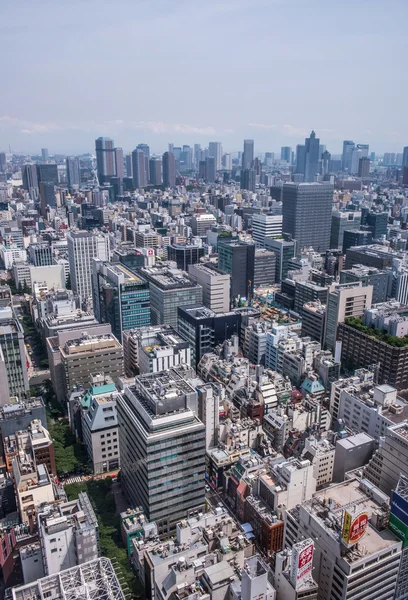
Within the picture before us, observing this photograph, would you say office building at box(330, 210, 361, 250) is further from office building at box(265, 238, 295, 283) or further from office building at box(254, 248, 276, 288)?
office building at box(254, 248, 276, 288)

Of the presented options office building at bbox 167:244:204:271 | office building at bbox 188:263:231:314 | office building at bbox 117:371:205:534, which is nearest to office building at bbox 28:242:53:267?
office building at bbox 167:244:204:271

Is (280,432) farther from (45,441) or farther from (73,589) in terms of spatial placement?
(73,589)

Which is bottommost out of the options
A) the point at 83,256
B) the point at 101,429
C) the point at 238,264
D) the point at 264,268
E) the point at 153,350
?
the point at 101,429

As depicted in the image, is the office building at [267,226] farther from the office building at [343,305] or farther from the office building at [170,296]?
the office building at [343,305]

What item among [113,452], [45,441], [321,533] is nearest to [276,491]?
[321,533]

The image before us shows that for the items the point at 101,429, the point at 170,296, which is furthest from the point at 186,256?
the point at 101,429

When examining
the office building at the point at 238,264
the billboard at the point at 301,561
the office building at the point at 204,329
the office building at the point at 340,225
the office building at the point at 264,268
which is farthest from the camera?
the office building at the point at 340,225

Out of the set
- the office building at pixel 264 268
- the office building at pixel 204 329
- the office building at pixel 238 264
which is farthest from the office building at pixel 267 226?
the office building at pixel 204 329

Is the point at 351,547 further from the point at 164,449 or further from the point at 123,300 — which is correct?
the point at 123,300
